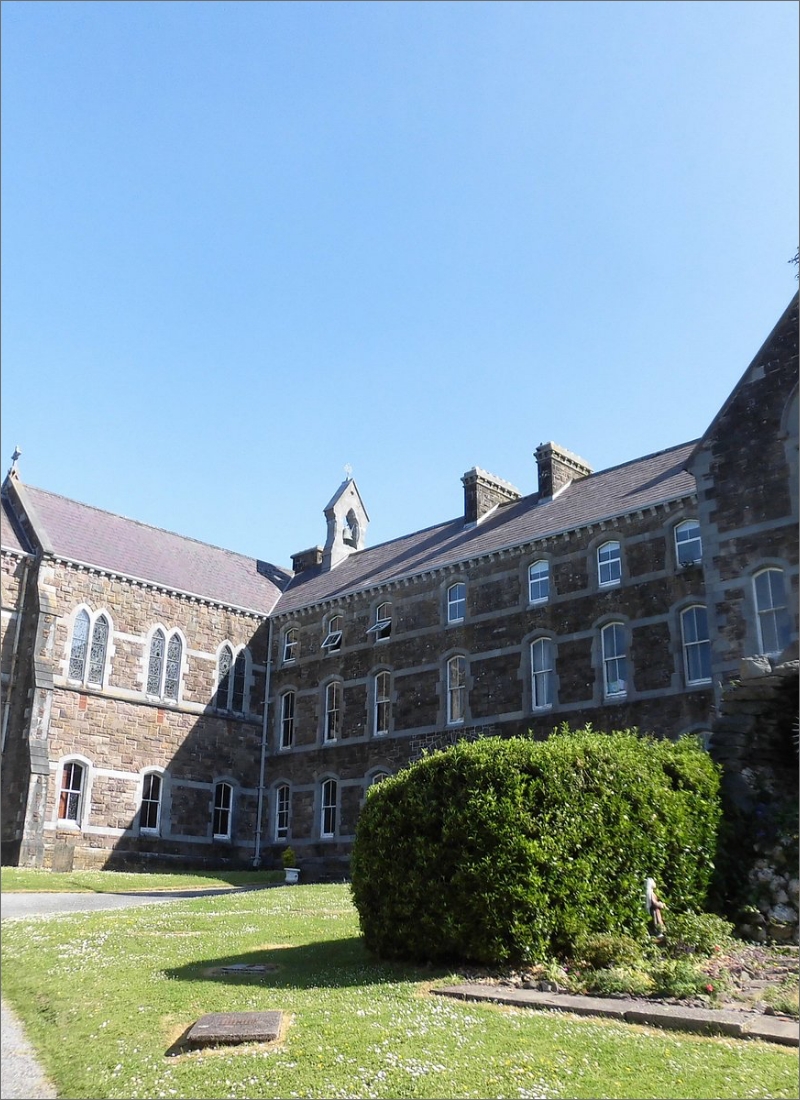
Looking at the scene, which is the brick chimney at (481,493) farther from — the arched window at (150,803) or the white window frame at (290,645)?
the arched window at (150,803)

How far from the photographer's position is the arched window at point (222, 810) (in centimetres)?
3816

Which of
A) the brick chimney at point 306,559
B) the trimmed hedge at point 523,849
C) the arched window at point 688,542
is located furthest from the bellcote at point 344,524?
the trimmed hedge at point 523,849

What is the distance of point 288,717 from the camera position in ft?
131

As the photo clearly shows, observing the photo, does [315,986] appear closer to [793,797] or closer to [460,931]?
[460,931]

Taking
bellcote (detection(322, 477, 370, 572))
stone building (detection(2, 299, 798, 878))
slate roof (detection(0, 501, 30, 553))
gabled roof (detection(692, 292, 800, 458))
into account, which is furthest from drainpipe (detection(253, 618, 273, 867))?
gabled roof (detection(692, 292, 800, 458))

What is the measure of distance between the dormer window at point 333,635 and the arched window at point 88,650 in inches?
326

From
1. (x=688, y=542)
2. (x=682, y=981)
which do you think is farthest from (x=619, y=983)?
(x=688, y=542)

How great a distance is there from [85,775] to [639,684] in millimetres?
19289

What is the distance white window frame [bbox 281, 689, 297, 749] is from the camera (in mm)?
39562

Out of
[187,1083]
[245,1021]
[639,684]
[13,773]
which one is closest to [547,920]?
[245,1021]

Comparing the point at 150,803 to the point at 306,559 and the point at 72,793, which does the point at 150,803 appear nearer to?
the point at 72,793

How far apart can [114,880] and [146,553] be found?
14.9 m

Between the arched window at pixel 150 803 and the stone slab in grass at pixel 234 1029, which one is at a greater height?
the arched window at pixel 150 803

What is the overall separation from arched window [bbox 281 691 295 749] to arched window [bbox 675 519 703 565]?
1754 cm
